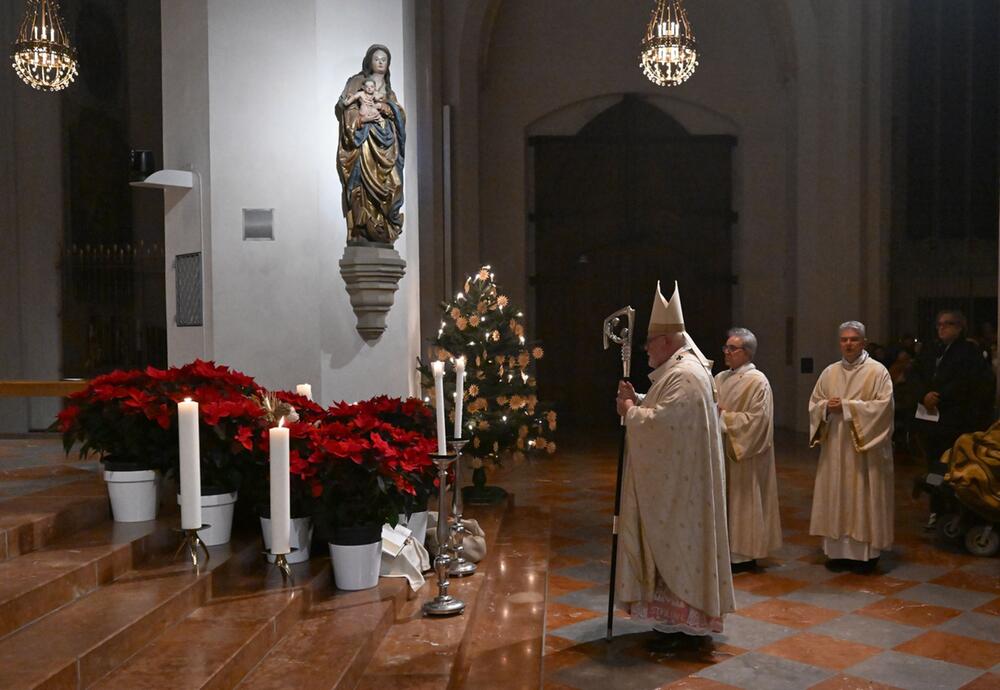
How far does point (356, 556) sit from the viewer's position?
14.2 feet

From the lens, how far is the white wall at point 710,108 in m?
14.1

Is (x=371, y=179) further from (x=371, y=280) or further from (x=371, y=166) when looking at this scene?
(x=371, y=280)

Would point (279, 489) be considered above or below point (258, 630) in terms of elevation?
above

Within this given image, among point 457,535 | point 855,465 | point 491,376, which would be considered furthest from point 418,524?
point 855,465

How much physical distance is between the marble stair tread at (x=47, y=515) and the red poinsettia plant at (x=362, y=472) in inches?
41.6

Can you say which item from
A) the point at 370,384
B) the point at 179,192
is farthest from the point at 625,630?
the point at 179,192

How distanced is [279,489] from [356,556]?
74 centimetres

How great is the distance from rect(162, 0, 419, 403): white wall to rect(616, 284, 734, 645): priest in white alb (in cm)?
368

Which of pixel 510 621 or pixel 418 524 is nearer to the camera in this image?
pixel 510 621

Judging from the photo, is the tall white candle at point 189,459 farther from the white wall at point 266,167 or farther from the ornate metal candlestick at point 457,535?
the white wall at point 266,167

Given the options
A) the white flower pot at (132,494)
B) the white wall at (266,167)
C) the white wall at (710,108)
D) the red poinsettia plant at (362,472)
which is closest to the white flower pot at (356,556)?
the red poinsettia plant at (362,472)

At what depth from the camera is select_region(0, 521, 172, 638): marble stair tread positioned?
10.8 ft

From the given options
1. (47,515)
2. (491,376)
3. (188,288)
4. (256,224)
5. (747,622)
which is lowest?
(747,622)

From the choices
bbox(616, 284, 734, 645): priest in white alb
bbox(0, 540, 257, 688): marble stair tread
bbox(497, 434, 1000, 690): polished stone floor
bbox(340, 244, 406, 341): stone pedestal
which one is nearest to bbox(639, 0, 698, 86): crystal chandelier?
bbox(340, 244, 406, 341): stone pedestal
